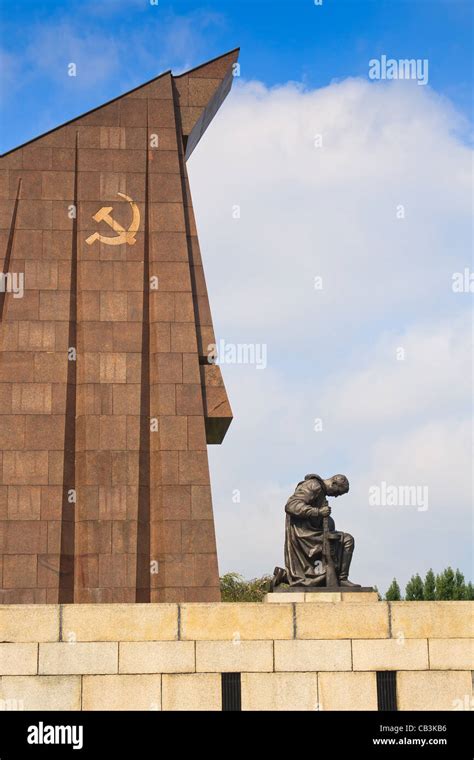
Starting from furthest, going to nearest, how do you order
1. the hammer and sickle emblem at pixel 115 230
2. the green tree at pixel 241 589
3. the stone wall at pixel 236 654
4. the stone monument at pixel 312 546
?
the green tree at pixel 241 589 → the hammer and sickle emblem at pixel 115 230 → the stone monument at pixel 312 546 → the stone wall at pixel 236 654

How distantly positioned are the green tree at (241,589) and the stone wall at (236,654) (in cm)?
3507

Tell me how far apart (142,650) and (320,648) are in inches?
103

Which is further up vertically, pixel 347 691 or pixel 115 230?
pixel 115 230

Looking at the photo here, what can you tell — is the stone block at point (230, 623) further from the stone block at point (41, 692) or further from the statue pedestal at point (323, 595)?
the stone block at point (41, 692)

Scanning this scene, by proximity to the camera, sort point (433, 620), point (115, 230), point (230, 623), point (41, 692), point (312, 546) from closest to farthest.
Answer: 1. point (41, 692)
2. point (230, 623)
3. point (433, 620)
4. point (312, 546)
5. point (115, 230)

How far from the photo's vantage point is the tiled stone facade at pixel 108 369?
70.6 feet

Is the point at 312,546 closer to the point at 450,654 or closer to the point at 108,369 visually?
the point at 450,654

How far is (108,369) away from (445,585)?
35724 millimetres

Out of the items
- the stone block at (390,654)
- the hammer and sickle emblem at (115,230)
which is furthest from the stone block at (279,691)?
the hammer and sickle emblem at (115,230)

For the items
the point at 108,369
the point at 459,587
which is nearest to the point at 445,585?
the point at 459,587

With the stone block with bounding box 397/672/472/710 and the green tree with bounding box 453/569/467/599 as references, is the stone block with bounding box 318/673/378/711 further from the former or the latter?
the green tree with bounding box 453/569/467/599

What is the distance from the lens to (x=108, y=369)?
888 inches

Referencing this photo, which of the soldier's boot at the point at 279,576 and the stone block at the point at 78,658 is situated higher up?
the soldier's boot at the point at 279,576

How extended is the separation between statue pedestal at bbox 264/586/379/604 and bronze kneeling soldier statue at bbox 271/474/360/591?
187mm
